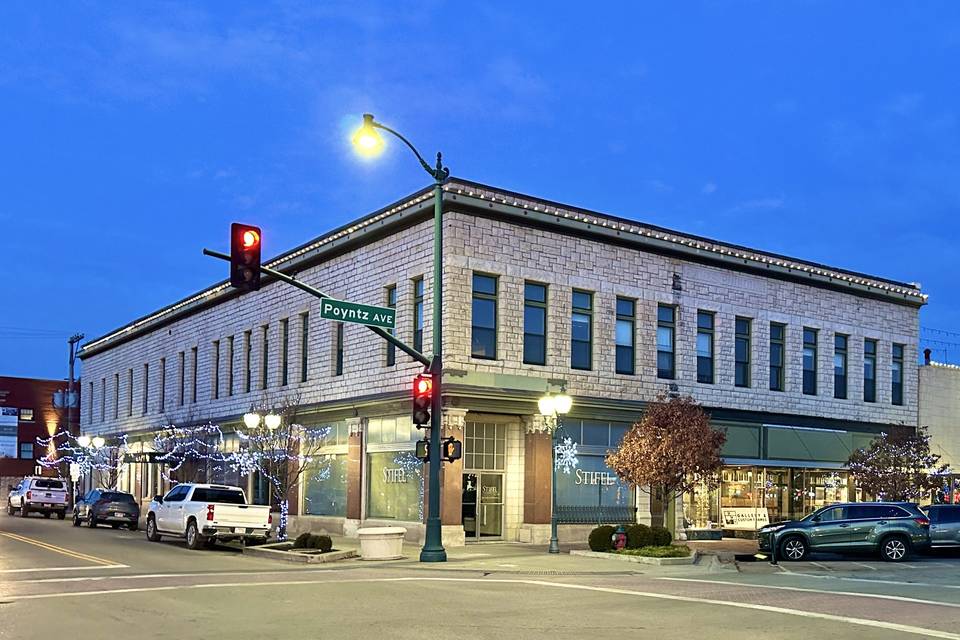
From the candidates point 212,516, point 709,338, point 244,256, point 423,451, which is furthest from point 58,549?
point 709,338

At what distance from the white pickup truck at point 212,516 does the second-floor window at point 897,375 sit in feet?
87.3

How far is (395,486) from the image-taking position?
3253 centimetres

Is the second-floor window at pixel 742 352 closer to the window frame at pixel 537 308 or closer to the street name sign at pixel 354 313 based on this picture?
the window frame at pixel 537 308

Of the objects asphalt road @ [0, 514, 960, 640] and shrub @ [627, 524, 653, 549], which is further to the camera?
shrub @ [627, 524, 653, 549]

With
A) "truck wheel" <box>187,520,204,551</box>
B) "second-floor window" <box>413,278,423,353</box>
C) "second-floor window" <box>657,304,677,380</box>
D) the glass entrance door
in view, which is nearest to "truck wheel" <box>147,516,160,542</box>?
"truck wheel" <box>187,520,204,551</box>

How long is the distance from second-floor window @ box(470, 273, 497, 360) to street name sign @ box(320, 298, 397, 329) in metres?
6.64

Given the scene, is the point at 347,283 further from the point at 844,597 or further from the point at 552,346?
the point at 844,597

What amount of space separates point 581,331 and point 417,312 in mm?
5520

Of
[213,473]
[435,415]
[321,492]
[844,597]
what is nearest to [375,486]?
[321,492]

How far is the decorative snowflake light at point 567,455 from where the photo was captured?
3291 cm

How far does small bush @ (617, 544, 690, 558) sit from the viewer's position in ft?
85.3

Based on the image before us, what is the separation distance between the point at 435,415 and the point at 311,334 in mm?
14213

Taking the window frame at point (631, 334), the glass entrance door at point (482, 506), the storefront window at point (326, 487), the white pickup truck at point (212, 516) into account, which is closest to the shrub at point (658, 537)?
the glass entrance door at point (482, 506)

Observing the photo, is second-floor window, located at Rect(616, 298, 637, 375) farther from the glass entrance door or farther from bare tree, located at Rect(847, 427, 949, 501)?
bare tree, located at Rect(847, 427, 949, 501)
